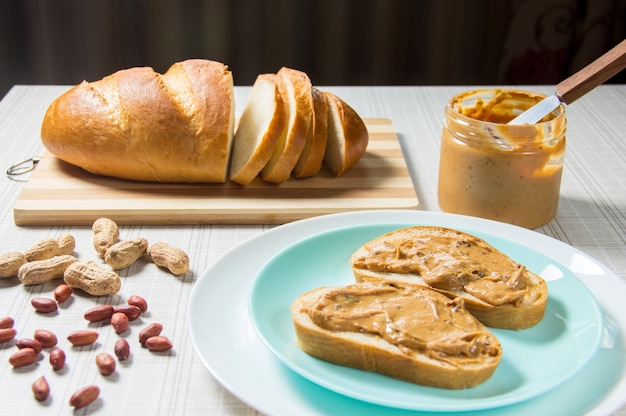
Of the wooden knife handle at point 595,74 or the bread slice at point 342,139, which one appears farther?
the bread slice at point 342,139

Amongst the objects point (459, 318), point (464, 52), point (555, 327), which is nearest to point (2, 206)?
point (459, 318)

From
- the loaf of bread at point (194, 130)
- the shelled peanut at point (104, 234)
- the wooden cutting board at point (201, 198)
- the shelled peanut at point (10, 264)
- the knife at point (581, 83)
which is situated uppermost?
the knife at point (581, 83)

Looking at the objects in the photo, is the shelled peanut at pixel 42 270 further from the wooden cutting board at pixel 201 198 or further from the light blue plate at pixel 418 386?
the light blue plate at pixel 418 386

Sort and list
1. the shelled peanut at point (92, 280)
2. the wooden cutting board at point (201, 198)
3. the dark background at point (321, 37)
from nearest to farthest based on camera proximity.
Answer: the shelled peanut at point (92, 280), the wooden cutting board at point (201, 198), the dark background at point (321, 37)

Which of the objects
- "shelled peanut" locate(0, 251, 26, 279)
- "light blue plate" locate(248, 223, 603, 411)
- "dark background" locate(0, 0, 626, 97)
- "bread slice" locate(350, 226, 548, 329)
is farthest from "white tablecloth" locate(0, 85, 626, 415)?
"dark background" locate(0, 0, 626, 97)

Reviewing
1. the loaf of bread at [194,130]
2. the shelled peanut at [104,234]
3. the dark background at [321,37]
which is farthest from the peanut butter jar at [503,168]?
the dark background at [321,37]

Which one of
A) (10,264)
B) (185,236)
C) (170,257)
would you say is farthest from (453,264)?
(10,264)

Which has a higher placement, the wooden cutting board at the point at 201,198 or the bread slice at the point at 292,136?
the bread slice at the point at 292,136
